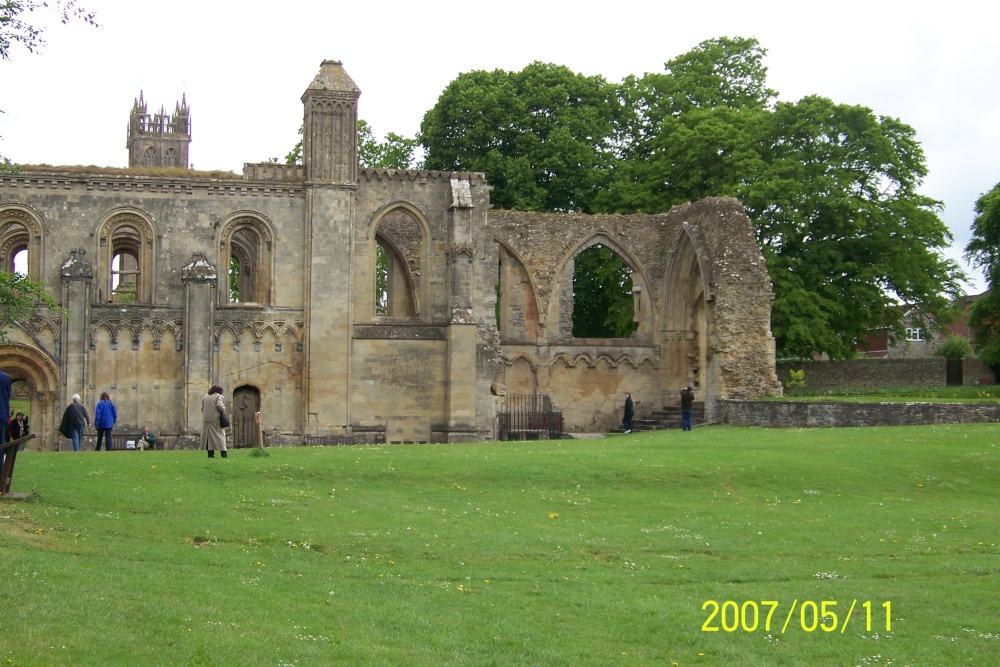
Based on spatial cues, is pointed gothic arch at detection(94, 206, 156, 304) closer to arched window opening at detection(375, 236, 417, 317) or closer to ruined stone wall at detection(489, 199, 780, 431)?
arched window opening at detection(375, 236, 417, 317)

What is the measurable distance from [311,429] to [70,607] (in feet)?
77.8

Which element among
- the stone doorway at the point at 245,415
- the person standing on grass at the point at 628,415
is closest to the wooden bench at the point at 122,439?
the stone doorway at the point at 245,415

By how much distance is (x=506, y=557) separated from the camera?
14812 millimetres

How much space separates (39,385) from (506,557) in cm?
2249

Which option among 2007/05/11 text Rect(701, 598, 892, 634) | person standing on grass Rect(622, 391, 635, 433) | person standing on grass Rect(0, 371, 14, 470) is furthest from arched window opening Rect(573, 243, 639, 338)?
2007/05/11 text Rect(701, 598, 892, 634)

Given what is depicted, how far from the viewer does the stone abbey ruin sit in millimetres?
33719

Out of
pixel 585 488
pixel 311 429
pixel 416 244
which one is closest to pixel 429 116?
pixel 416 244

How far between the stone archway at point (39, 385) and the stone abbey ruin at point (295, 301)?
0.06 m

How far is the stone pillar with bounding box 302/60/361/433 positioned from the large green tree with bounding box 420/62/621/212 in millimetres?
12681

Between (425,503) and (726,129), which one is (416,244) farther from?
(425,503)

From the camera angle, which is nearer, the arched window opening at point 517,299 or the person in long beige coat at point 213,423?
the person in long beige coat at point 213,423

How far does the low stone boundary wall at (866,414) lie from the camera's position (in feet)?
93.9

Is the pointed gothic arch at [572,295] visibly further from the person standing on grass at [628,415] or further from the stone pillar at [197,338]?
the stone pillar at [197,338]

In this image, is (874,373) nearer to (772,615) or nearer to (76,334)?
Answer: (76,334)
